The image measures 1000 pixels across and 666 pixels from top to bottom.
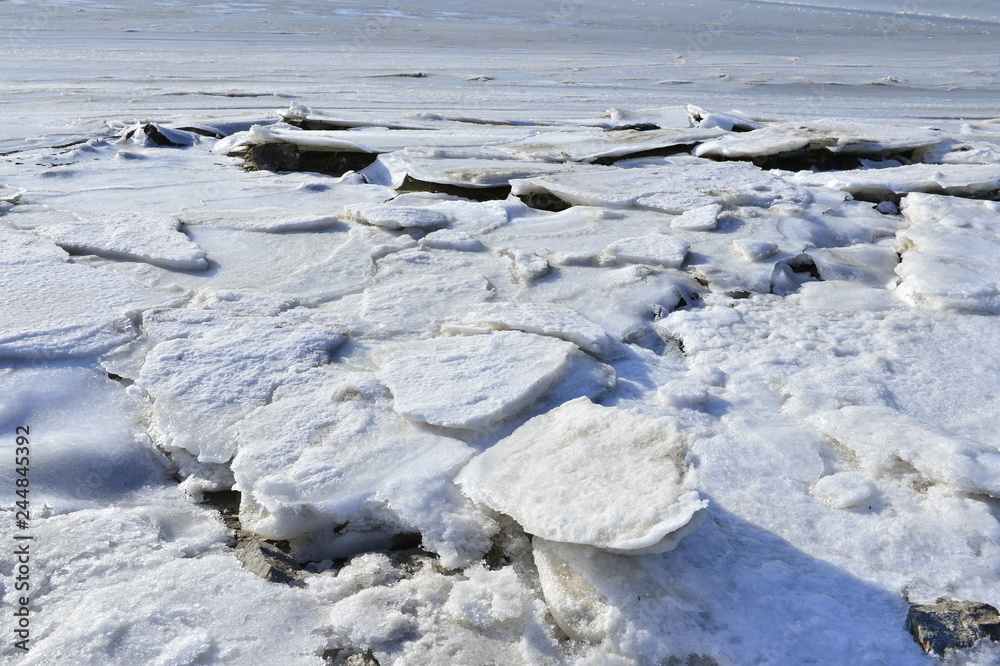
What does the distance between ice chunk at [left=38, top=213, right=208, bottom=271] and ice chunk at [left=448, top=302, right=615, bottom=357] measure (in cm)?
108

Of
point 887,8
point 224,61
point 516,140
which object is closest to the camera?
point 516,140

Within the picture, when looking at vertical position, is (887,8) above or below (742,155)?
above

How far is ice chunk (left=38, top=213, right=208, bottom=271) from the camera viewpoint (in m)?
2.54

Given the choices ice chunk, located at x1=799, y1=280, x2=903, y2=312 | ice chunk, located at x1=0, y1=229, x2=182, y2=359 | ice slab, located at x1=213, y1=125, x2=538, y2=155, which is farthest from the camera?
Result: ice slab, located at x1=213, y1=125, x2=538, y2=155

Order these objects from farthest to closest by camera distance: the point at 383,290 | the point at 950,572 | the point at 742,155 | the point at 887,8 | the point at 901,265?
the point at 887,8, the point at 742,155, the point at 901,265, the point at 383,290, the point at 950,572

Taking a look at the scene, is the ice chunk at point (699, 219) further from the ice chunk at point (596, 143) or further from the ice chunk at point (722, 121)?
the ice chunk at point (722, 121)

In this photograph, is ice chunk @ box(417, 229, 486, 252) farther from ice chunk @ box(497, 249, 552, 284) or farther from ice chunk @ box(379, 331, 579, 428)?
ice chunk @ box(379, 331, 579, 428)

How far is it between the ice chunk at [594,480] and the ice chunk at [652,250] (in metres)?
1.13

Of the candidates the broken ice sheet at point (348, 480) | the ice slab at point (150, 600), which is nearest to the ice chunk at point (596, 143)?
the broken ice sheet at point (348, 480)

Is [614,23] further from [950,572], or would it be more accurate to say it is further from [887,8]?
[950,572]

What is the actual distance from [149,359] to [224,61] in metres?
7.49

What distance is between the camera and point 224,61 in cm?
834

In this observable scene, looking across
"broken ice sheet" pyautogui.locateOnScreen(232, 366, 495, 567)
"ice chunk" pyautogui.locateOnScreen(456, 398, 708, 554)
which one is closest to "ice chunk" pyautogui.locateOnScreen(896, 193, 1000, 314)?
"ice chunk" pyautogui.locateOnScreen(456, 398, 708, 554)

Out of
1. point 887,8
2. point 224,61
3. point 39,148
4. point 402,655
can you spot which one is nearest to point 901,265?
point 402,655
